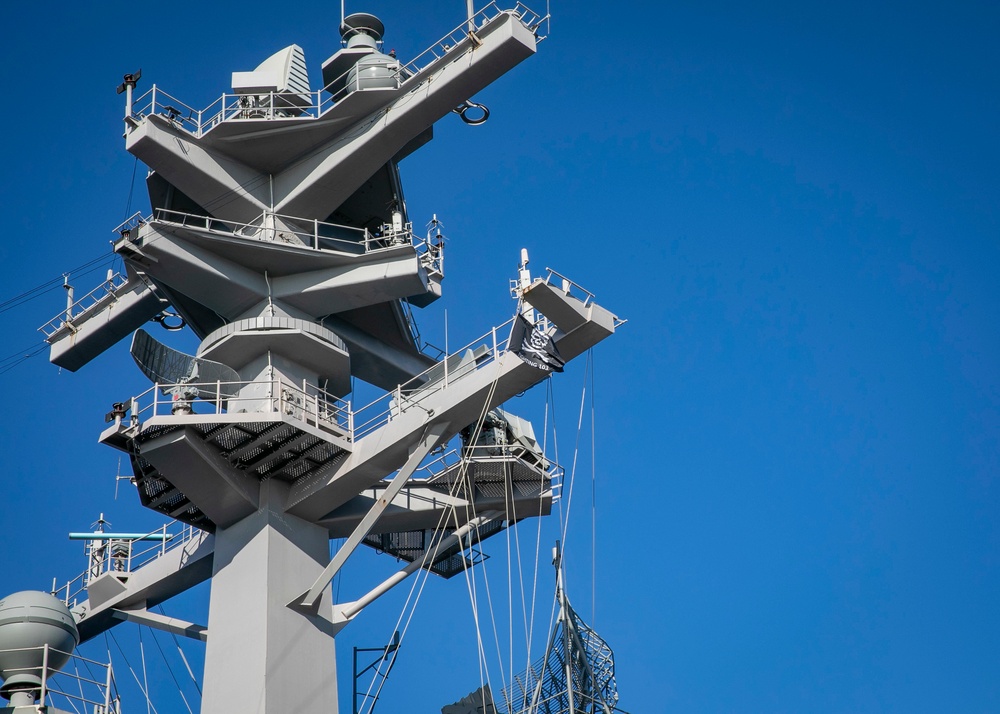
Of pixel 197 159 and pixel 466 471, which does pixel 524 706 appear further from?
pixel 197 159

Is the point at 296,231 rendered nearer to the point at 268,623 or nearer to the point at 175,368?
the point at 175,368

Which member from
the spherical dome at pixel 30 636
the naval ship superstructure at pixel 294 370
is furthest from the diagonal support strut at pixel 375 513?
the spherical dome at pixel 30 636

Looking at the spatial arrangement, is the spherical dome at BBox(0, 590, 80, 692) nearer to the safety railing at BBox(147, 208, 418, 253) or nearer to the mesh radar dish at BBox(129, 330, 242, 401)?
the mesh radar dish at BBox(129, 330, 242, 401)

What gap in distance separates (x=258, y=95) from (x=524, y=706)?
1378cm

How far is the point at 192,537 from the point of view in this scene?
30.5 m

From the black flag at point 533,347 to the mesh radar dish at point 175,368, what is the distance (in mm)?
5589

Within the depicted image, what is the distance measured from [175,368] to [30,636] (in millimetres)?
5456

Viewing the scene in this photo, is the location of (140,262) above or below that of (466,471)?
above

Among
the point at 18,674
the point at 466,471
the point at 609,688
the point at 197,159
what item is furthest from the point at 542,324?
the point at 18,674

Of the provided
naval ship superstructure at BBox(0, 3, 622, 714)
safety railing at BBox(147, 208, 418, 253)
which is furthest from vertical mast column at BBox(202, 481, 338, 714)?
safety railing at BBox(147, 208, 418, 253)

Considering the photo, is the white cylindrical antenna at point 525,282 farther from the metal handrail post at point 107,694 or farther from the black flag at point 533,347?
the metal handrail post at point 107,694

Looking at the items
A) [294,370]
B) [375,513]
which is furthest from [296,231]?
[375,513]

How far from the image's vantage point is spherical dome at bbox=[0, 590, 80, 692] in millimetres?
25969

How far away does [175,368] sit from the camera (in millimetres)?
27969
